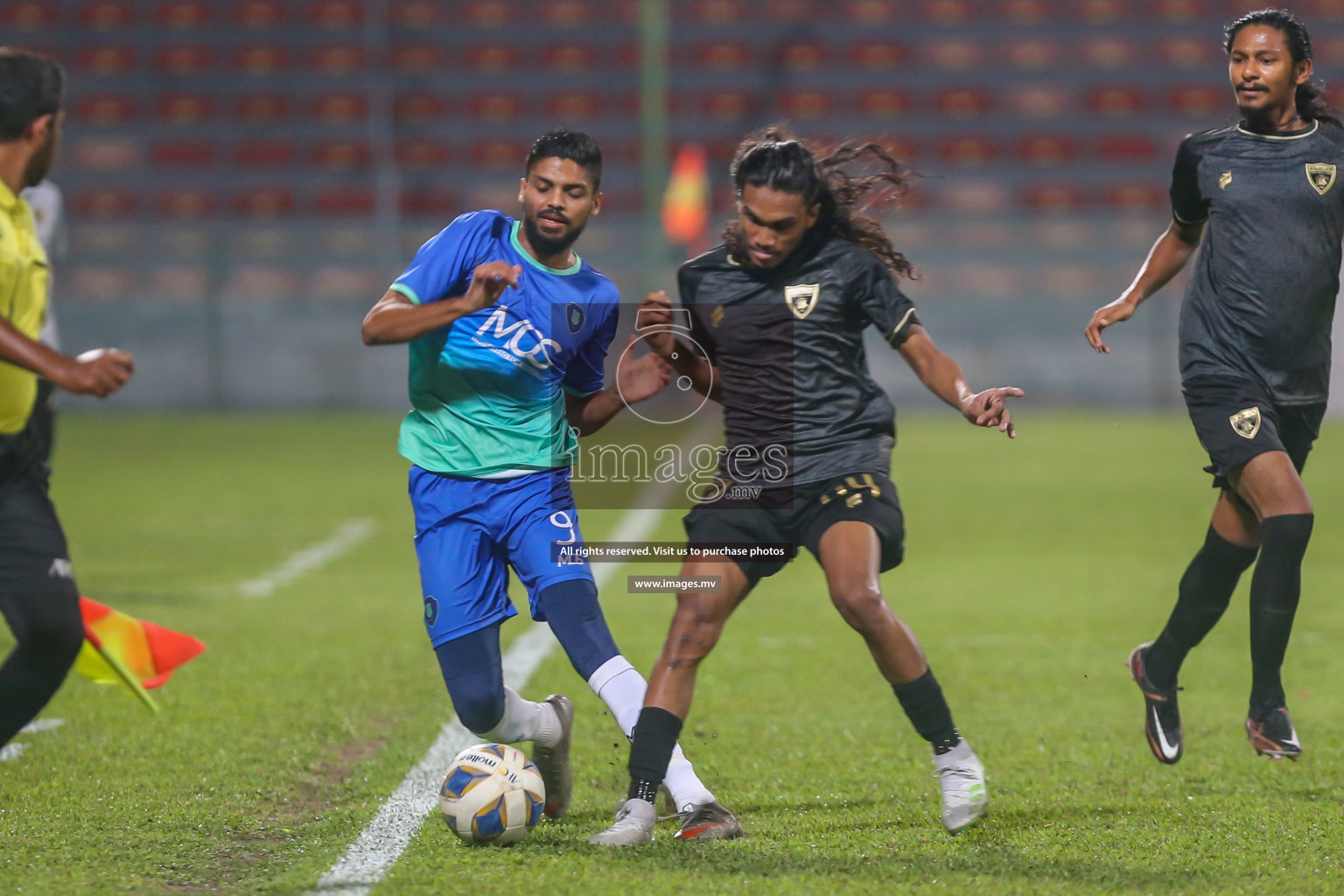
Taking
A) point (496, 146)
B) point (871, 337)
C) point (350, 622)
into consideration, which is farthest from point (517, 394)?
point (496, 146)

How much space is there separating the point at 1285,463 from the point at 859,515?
1.34m

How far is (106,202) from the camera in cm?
2541

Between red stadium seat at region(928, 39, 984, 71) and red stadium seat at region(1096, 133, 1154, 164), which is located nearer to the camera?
red stadium seat at region(1096, 133, 1154, 164)

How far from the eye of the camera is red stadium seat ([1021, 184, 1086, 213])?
25.5 metres

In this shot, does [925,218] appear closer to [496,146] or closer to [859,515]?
[496,146]

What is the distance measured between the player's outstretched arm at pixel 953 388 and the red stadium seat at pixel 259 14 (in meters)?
24.0

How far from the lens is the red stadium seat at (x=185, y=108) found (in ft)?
84.9

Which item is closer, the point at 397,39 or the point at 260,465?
the point at 260,465

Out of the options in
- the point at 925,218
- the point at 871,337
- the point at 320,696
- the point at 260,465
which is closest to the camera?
the point at 320,696

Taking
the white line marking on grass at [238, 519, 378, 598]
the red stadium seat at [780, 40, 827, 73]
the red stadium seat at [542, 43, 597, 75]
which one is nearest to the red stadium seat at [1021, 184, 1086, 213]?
the red stadium seat at [780, 40, 827, 73]

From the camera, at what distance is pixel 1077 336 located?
2283 cm

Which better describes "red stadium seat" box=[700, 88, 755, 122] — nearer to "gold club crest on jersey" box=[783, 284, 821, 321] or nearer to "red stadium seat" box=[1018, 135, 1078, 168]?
"red stadium seat" box=[1018, 135, 1078, 168]

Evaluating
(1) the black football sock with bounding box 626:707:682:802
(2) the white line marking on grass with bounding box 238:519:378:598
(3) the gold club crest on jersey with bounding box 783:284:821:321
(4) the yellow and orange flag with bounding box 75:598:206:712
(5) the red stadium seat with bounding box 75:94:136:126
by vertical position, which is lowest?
(2) the white line marking on grass with bounding box 238:519:378:598

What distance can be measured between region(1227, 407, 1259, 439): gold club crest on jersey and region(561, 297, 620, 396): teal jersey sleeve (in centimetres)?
186
